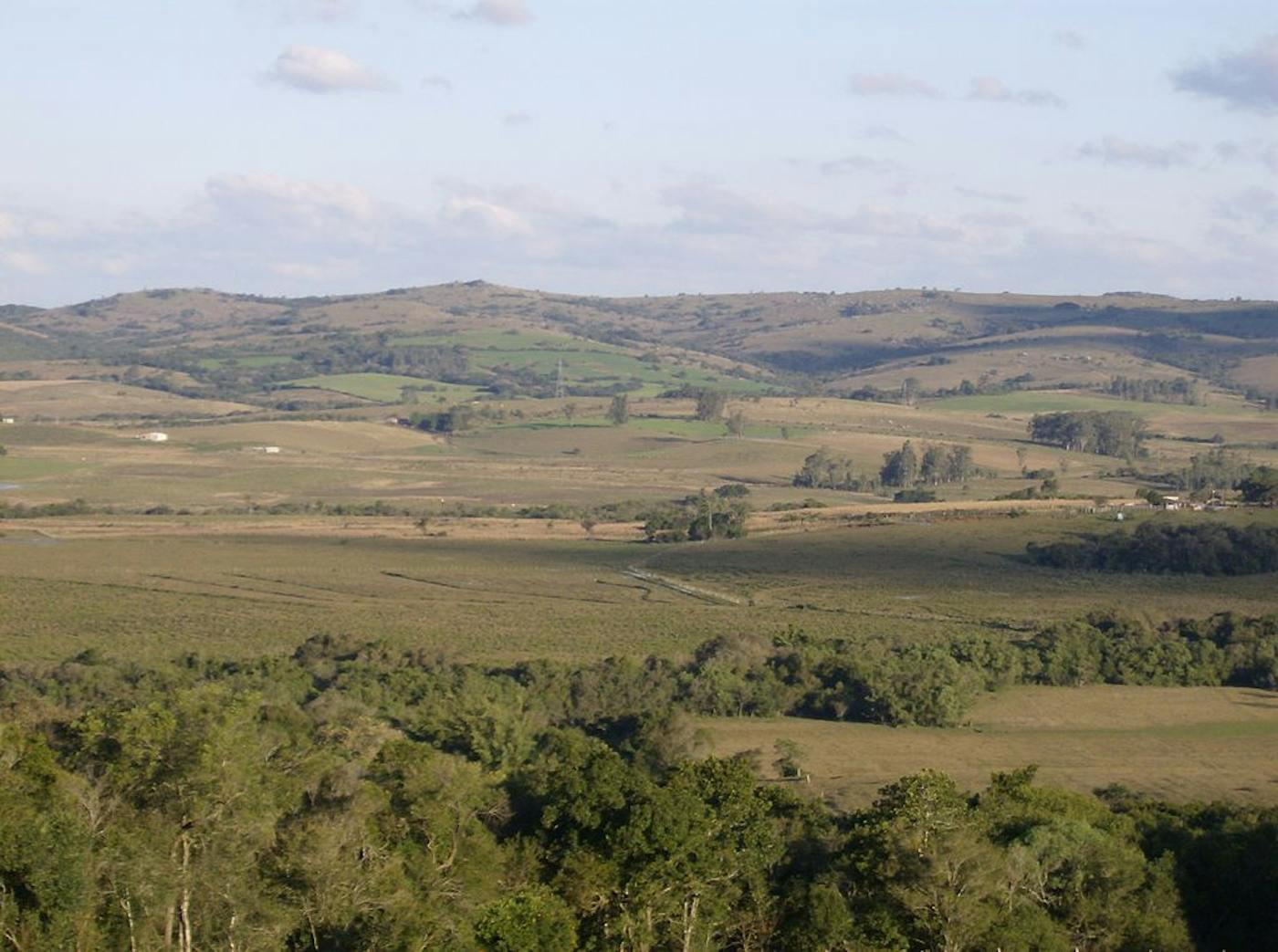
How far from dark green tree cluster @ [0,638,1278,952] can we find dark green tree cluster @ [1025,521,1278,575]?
45.9 m

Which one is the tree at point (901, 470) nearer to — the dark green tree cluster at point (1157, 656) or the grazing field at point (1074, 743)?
the dark green tree cluster at point (1157, 656)

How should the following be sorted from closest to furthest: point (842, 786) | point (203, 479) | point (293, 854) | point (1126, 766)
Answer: point (293, 854) < point (842, 786) < point (1126, 766) < point (203, 479)

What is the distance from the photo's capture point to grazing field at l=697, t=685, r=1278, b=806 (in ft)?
132

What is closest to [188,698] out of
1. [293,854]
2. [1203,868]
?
[293,854]

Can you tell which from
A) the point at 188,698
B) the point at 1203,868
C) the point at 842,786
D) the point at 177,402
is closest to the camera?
the point at 188,698

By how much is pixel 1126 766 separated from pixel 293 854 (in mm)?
25098

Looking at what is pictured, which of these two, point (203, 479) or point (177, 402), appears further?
point (177, 402)

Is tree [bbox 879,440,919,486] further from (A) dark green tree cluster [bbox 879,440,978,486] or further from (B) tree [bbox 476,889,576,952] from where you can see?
(B) tree [bbox 476,889,576,952]

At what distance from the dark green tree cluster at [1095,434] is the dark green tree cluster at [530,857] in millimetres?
121786

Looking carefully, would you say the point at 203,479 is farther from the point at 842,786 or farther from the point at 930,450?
the point at 842,786

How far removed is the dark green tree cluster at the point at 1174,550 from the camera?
74.6 meters

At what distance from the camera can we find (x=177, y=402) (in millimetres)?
186250

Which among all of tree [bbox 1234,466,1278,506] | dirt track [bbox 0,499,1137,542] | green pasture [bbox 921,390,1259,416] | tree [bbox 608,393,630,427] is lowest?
dirt track [bbox 0,499,1137,542]

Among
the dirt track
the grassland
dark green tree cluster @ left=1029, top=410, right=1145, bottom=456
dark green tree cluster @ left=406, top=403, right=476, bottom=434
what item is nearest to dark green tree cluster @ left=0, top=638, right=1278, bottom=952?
the grassland
